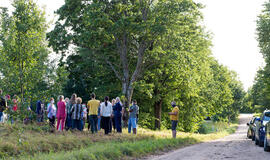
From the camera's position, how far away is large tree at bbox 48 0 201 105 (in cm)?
2194

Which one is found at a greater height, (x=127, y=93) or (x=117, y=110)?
(x=127, y=93)

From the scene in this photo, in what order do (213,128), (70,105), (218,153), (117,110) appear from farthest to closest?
(213,128) < (117,110) < (70,105) < (218,153)

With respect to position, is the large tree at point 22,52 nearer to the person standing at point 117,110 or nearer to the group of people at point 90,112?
the group of people at point 90,112

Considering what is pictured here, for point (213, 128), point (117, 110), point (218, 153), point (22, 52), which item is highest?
point (22, 52)

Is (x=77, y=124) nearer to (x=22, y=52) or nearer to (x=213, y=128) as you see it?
(x=22, y=52)

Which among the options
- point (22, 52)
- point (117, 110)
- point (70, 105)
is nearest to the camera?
point (22, 52)

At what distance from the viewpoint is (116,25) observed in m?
21.4

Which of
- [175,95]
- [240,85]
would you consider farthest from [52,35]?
[240,85]

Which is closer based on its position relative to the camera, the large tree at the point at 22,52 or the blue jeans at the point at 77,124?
the large tree at the point at 22,52

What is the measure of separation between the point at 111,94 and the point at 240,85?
56007 millimetres

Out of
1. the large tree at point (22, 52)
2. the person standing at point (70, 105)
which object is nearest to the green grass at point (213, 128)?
the person standing at point (70, 105)

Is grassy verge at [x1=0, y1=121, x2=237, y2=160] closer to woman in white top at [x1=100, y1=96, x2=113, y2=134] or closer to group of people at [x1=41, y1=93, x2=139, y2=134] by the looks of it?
woman in white top at [x1=100, y1=96, x2=113, y2=134]

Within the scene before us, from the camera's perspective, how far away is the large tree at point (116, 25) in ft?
72.0

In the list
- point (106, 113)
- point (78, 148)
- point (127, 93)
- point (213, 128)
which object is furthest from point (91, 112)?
point (213, 128)
